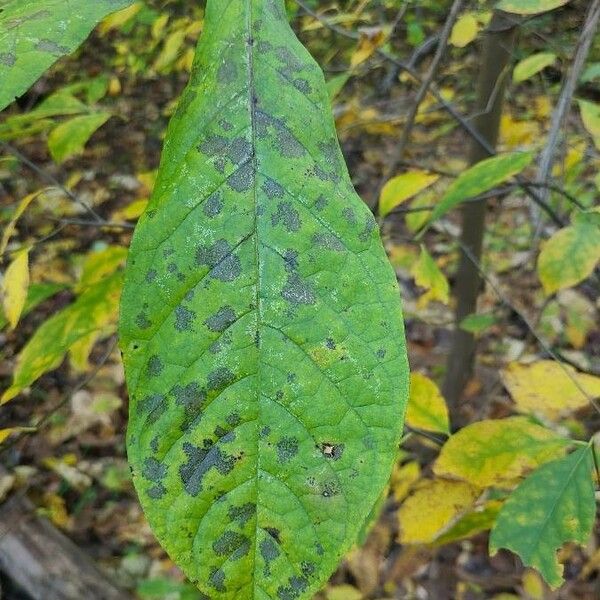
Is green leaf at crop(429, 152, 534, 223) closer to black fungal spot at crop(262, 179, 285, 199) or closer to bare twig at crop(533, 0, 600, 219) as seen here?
bare twig at crop(533, 0, 600, 219)

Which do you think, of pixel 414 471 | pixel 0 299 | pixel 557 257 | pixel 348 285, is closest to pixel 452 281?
pixel 414 471

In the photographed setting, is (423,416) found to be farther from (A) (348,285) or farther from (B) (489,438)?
(A) (348,285)

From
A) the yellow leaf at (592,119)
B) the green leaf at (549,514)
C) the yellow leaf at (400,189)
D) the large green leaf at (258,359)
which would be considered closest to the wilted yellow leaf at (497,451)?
the green leaf at (549,514)

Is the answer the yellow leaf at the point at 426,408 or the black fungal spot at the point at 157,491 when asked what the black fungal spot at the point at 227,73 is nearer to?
the black fungal spot at the point at 157,491

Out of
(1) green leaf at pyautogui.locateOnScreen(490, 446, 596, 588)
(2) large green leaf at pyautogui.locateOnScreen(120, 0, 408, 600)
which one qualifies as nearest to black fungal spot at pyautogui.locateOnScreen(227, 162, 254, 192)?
(2) large green leaf at pyautogui.locateOnScreen(120, 0, 408, 600)

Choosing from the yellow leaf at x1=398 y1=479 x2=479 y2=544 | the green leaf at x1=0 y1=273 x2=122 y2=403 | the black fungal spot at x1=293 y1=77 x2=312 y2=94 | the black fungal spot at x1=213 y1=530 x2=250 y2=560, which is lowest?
the yellow leaf at x1=398 y1=479 x2=479 y2=544

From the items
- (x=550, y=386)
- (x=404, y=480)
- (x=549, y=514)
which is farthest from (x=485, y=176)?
(x=404, y=480)

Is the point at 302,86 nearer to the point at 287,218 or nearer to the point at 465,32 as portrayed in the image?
the point at 287,218
